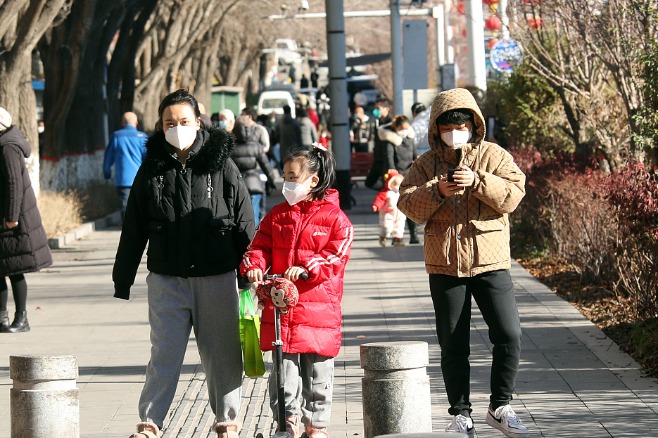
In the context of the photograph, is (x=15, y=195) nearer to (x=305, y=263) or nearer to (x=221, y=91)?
(x=305, y=263)

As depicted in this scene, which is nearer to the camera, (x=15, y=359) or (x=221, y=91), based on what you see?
(x=15, y=359)

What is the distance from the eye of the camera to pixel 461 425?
695 cm

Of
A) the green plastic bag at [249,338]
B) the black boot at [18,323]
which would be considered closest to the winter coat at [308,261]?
the green plastic bag at [249,338]

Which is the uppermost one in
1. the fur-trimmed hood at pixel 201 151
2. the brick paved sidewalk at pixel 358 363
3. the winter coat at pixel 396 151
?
the fur-trimmed hood at pixel 201 151

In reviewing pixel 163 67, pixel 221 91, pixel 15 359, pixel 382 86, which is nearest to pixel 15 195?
pixel 15 359

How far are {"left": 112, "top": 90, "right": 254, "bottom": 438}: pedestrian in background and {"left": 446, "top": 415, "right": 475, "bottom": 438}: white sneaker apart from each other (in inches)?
43.7

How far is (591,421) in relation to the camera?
7449 millimetres

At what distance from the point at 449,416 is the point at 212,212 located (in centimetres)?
191

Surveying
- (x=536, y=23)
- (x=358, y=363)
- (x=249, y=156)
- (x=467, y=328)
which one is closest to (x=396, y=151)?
(x=536, y=23)

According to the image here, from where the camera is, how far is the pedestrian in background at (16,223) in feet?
35.3

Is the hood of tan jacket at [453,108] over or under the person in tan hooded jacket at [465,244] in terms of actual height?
over

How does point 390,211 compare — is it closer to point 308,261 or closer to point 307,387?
point 307,387

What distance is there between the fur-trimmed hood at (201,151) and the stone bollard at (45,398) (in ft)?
3.65

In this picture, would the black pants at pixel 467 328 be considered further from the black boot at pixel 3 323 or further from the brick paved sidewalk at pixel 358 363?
the black boot at pixel 3 323
